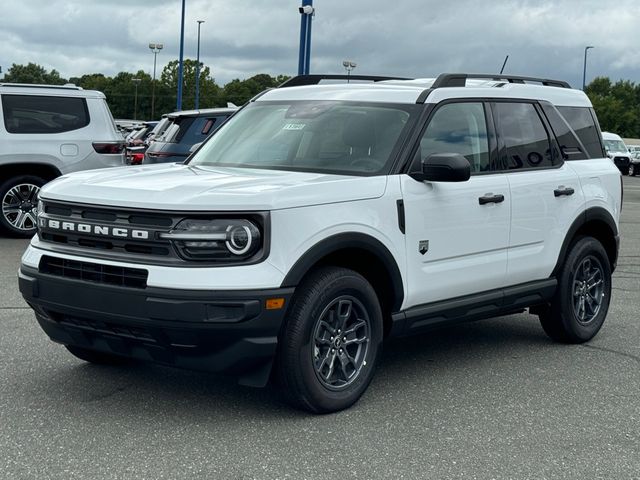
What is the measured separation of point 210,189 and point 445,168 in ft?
4.43

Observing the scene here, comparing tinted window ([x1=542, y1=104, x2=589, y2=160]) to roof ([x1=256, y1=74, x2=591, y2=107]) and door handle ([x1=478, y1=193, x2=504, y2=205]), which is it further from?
door handle ([x1=478, y1=193, x2=504, y2=205])

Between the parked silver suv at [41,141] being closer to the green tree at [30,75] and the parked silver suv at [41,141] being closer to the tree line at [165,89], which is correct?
the tree line at [165,89]

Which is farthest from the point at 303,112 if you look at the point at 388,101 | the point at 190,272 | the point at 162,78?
the point at 162,78

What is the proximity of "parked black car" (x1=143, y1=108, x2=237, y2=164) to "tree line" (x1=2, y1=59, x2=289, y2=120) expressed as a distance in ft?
349

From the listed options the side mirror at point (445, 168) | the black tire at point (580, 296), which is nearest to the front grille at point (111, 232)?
the side mirror at point (445, 168)

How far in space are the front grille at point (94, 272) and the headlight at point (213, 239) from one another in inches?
8.9

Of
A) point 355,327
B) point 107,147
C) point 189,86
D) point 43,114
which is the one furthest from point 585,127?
point 189,86

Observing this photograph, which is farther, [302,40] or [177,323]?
[302,40]

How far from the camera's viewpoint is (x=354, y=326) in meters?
5.16

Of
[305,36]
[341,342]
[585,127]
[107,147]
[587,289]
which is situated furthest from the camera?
[305,36]

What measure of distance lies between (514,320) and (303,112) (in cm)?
287

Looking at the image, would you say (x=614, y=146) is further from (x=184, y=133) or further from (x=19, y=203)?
(x=19, y=203)

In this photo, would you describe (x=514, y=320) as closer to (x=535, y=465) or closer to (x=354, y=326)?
(x=354, y=326)

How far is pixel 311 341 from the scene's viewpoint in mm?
4848
